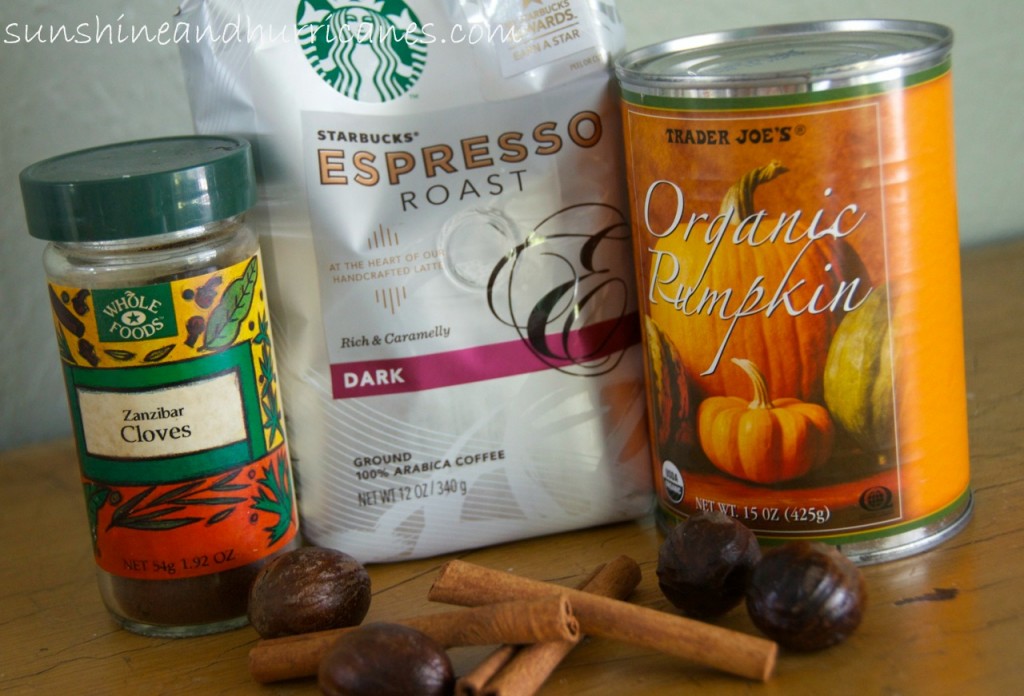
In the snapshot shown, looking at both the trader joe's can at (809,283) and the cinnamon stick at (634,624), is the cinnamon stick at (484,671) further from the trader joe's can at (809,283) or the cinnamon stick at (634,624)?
the trader joe's can at (809,283)

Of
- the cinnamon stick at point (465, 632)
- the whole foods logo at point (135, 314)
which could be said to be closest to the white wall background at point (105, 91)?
the whole foods logo at point (135, 314)

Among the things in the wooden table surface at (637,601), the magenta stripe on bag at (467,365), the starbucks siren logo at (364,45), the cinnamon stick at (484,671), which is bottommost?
the wooden table surface at (637,601)

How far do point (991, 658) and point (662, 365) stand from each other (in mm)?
256

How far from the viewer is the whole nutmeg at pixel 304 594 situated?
69 cm

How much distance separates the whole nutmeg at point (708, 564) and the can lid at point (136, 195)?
320 millimetres

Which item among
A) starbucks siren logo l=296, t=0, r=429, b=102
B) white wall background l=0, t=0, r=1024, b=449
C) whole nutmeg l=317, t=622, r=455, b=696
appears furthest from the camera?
white wall background l=0, t=0, r=1024, b=449

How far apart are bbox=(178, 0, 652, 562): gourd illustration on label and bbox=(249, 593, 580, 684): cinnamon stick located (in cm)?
14

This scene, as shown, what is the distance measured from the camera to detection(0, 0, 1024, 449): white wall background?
989 mm

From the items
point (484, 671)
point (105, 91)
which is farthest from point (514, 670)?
point (105, 91)

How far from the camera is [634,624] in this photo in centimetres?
65

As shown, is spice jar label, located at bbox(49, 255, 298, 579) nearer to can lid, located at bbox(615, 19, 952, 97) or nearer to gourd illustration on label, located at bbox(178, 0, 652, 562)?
gourd illustration on label, located at bbox(178, 0, 652, 562)

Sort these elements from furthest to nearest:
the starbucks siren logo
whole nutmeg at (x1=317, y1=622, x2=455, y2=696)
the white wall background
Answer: the white wall background
the starbucks siren logo
whole nutmeg at (x1=317, y1=622, x2=455, y2=696)

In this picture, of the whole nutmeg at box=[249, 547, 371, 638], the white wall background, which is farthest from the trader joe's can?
the white wall background

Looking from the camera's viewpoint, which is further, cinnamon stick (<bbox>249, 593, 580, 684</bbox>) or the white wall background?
the white wall background
